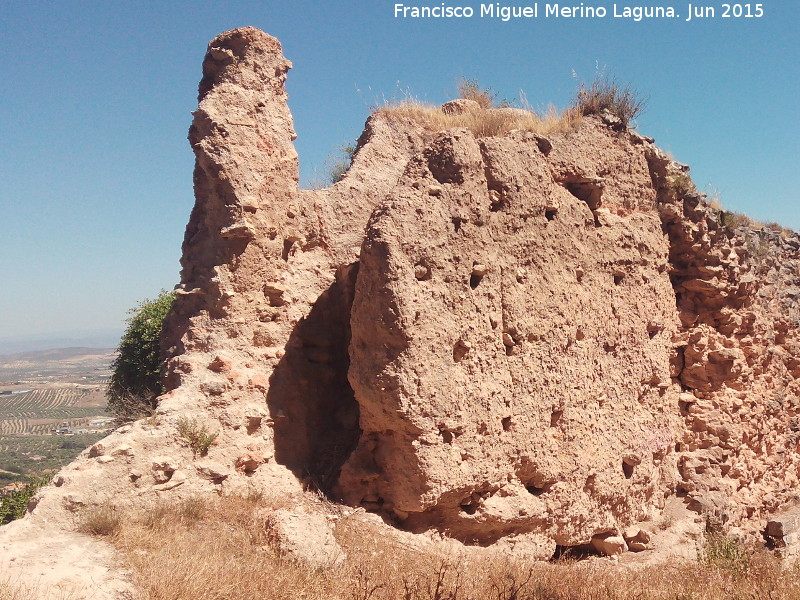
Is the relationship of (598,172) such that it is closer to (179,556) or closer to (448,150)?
(448,150)

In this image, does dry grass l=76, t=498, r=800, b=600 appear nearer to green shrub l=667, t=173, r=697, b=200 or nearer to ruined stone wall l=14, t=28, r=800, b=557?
ruined stone wall l=14, t=28, r=800, b=557

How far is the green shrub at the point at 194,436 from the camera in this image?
5.75 meters

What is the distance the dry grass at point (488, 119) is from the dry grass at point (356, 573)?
4.34 m

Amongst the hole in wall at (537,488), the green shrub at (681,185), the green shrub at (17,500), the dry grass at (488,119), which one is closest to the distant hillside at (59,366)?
the green shrub at (17,500)

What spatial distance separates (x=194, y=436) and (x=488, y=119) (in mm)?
4494

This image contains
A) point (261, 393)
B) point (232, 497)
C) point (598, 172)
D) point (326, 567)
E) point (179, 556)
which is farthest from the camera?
point (598, 172)

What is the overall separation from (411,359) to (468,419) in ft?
2.62

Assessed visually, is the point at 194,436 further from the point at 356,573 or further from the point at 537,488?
the point at 537,488

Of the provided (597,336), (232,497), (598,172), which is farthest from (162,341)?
(598,172)

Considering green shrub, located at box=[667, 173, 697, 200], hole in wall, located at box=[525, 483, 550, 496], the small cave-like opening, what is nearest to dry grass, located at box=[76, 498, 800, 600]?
hole in wall, located at box=[525, 483, 550, 496]

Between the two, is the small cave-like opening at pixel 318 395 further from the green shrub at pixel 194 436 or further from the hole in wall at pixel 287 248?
the green shrub at pixel 194 436

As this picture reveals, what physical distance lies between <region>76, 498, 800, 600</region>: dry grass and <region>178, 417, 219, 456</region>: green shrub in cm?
47

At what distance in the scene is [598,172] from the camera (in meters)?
7.77

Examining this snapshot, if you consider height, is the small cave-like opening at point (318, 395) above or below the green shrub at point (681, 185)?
below
